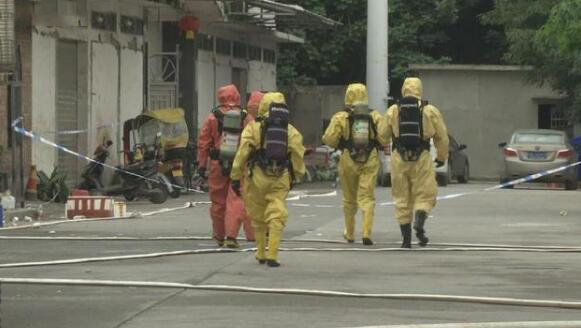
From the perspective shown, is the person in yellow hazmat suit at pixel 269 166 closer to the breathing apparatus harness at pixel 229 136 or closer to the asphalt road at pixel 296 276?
the asphalt road at pixel 296 276

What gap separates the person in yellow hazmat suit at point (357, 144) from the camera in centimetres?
1582

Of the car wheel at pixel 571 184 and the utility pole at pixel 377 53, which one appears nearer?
the car wheel at pixel 571 184

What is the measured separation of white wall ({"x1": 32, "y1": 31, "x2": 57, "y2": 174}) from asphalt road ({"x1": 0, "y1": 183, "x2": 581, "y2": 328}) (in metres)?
6.48

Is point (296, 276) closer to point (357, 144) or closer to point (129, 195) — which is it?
point (357, 144)

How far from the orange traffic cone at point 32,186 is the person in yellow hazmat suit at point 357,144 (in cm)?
931

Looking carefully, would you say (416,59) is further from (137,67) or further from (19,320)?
(19,320)

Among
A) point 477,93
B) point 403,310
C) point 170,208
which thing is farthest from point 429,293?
point 477,93

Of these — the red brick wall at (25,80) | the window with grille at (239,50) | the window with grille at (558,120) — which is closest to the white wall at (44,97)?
the red brick wall at (25,80)

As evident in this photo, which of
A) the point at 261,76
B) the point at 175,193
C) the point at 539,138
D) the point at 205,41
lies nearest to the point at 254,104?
the point at 175,193

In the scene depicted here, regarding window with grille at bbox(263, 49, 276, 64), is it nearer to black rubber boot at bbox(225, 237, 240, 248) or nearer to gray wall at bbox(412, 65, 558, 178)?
gray wall at bbox(412, 65, 558, 178)

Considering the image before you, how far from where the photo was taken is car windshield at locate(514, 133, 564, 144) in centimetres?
3341

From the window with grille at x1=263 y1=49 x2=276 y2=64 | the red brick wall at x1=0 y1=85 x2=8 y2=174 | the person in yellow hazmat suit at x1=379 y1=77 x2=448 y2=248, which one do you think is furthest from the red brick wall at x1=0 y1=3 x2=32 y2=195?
the window with grille at x1=263 y1=49 x2=276 y2=64

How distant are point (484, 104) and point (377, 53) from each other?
7.71 metres

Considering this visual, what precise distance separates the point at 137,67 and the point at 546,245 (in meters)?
16.7
